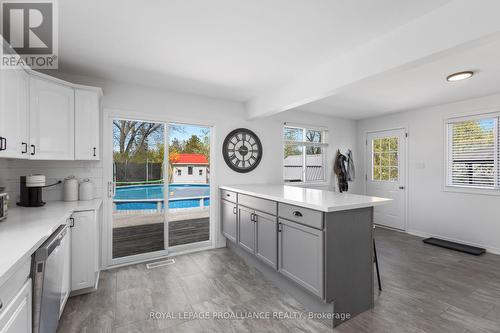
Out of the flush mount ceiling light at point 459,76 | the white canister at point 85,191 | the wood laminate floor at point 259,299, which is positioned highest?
the flush mount ceiling light at point 459,76

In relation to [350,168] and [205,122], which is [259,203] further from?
[350,168]

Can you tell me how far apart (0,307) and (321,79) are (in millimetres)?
2844

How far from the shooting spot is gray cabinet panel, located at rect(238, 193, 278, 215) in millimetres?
2535

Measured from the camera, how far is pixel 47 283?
142 cm

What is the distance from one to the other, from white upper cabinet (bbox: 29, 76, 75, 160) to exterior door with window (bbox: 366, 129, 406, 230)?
5277 millimetres

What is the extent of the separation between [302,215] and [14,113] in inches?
97.7

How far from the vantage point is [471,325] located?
6.39 feet

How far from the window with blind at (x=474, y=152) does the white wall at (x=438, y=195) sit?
14 centimetres

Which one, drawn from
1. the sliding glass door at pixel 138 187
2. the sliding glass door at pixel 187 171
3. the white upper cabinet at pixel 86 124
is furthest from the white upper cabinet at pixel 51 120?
the sliding glass door at pixel 187 171

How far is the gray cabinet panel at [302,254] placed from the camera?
1.94 metres

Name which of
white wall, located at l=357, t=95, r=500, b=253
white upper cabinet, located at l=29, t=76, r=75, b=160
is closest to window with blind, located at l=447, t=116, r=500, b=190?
white wall, located at l=357, t=95, r=500, b=253

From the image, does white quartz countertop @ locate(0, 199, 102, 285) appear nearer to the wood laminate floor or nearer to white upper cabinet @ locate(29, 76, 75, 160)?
white upper cabinet @ locate(29, 76, 75, 160)

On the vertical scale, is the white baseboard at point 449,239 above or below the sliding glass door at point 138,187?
below

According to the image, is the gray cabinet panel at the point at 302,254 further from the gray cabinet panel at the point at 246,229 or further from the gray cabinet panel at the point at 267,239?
the gray cabinet panel at the point at 246,229
